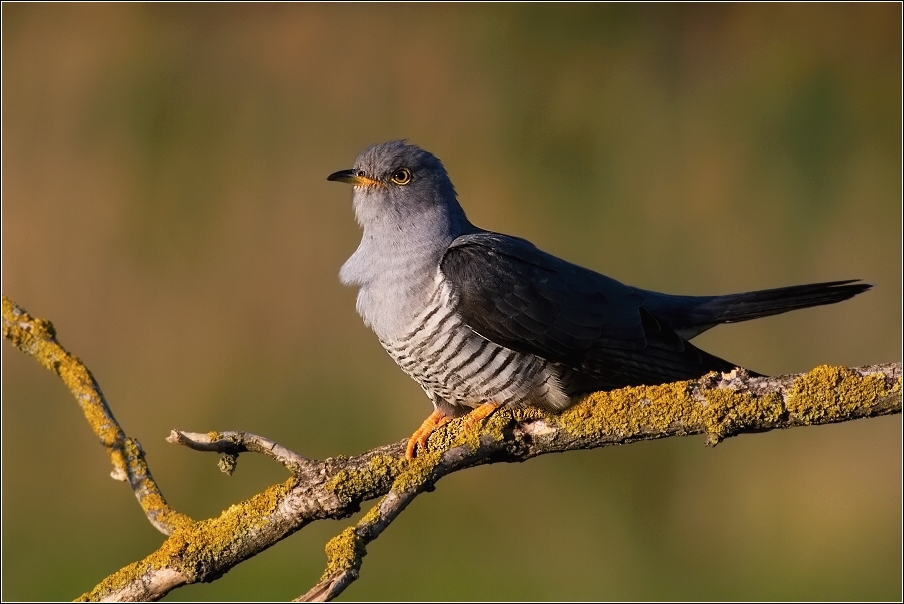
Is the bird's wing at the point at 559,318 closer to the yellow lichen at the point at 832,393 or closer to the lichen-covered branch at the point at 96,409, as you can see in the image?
the yellow lichen at the point at 832,393

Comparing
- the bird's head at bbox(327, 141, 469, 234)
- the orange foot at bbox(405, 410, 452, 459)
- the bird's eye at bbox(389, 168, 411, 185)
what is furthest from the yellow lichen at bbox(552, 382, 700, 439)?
the bird's eye at bbox(389, 168, 411, 185)

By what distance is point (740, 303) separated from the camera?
8.96 feet

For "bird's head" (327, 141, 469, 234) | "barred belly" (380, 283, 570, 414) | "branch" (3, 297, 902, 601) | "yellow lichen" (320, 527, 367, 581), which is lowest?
"yellow lichen" (320, 527, 367, 581)

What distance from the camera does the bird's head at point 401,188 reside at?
2869mm

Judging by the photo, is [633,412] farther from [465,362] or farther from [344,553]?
[344,553]

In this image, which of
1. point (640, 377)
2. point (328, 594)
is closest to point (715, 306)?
point (640, 377)

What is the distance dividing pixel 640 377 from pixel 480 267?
0.53 metres

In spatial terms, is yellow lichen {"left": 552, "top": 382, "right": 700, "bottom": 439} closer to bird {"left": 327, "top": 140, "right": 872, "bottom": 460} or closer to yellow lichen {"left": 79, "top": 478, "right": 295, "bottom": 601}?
bird {"left": 327, "top": 140, "right": 872, "bottom": 460}

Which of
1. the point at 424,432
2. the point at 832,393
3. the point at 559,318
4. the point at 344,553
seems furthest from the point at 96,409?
the point at 832,393

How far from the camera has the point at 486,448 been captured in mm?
2156

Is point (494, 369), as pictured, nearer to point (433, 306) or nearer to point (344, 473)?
point (433, 306)

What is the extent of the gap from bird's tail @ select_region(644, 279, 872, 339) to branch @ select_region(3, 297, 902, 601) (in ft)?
2.35

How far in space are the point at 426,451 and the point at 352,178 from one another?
1.16 metres

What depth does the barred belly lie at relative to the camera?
2492mm
